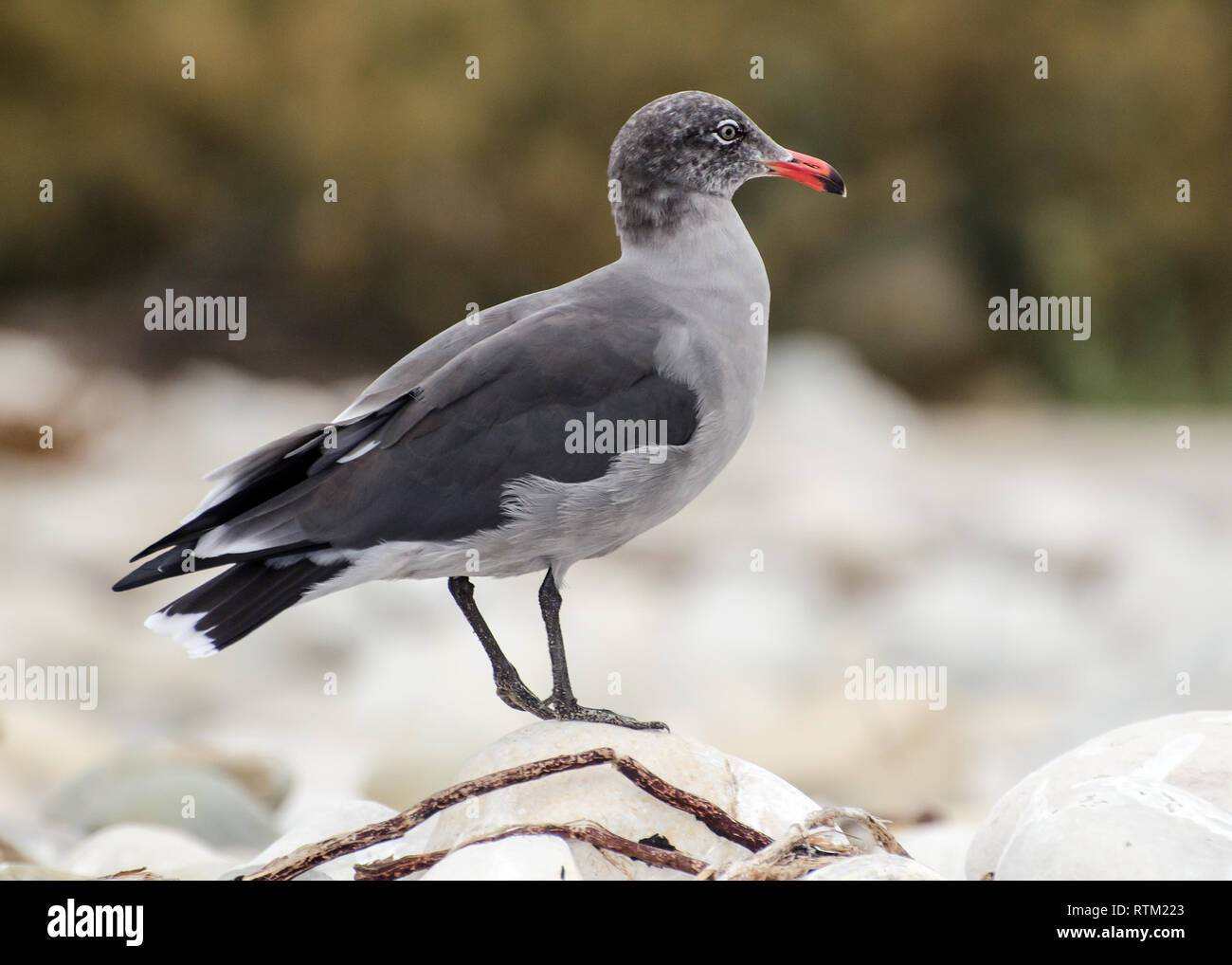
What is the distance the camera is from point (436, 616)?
6344 millimetres

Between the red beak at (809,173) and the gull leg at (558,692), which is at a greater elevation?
the red beak at (809,173)

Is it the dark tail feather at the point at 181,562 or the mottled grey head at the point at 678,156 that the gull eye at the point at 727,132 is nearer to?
the mottled grey head at the point at 678,156

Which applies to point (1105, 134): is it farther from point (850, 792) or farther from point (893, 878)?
point (893, 878)

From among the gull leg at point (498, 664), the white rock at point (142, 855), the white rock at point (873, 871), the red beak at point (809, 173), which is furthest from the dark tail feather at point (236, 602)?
the red beak at point (809, 173)

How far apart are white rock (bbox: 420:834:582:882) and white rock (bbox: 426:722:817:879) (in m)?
0.10

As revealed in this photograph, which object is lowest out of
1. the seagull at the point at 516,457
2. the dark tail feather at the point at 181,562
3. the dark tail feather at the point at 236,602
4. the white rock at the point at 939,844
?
the white rock at the point at 939,844

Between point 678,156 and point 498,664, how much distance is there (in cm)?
106

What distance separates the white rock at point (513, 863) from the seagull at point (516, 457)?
597 mm

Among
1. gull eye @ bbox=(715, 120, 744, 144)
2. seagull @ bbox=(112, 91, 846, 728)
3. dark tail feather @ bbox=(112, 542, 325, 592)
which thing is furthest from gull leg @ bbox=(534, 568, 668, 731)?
gull eye @ bbox=(715, 120, 744, 144)

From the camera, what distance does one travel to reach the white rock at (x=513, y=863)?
205cm

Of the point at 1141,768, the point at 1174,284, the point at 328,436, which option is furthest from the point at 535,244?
the point at 1141,768

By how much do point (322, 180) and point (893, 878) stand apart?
7744 millimetres

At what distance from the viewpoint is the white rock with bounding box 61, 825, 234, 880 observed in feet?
10.0

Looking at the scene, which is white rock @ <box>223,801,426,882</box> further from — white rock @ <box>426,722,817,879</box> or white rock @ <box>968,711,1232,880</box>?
white rock @ <box>968,711,1232,880</box>
